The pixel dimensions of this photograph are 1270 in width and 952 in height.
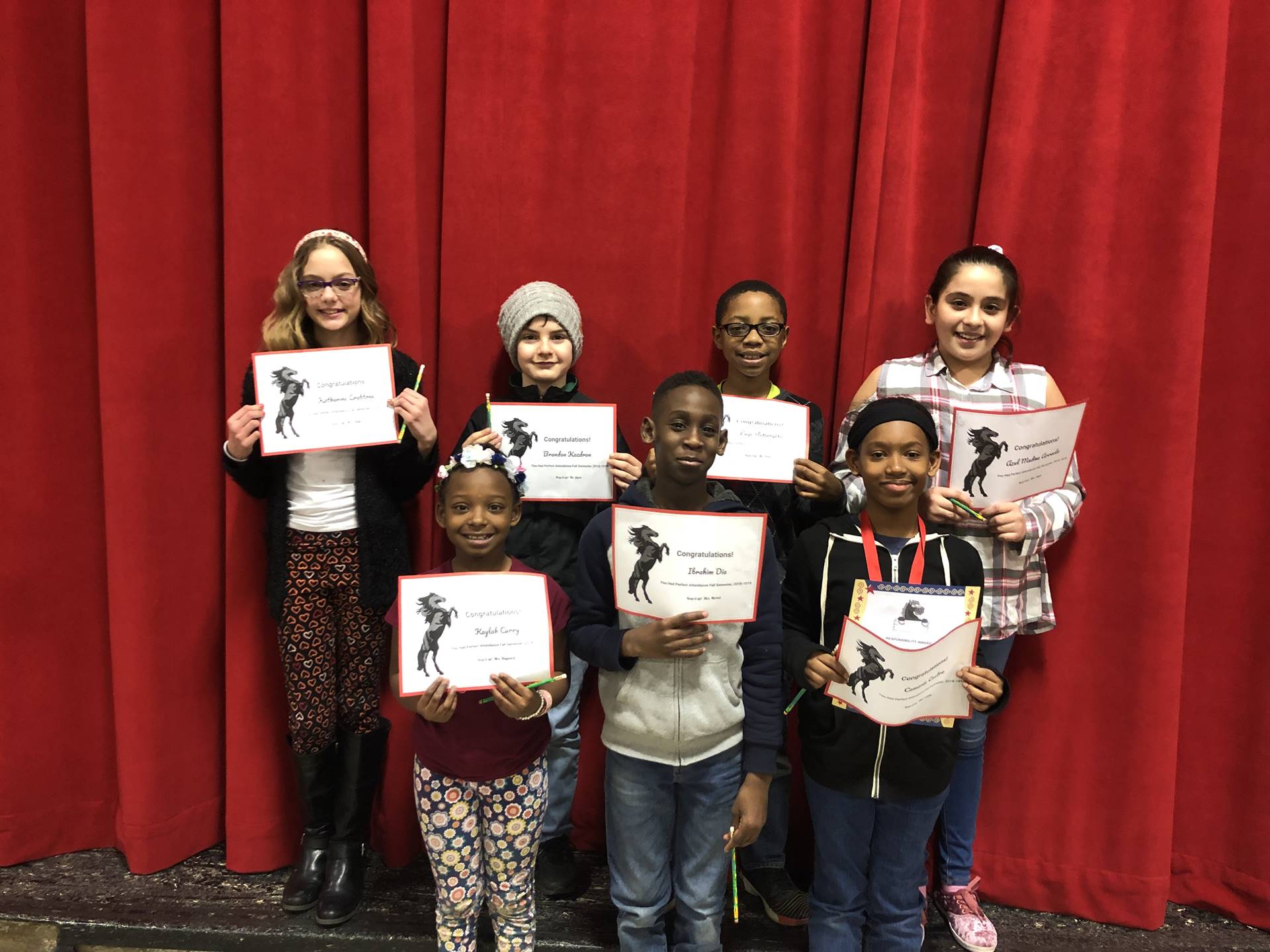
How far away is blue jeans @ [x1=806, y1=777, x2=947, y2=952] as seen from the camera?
1.69 meters

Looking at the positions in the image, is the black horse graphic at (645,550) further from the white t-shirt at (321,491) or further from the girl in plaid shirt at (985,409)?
the white t-shirt at (321,491)

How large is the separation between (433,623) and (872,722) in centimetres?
92

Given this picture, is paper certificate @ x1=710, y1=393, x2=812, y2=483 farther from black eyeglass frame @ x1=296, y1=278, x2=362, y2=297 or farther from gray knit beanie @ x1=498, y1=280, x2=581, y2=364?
black eyeglass frame @ x1=296, y1=278, x2=362, y2=297

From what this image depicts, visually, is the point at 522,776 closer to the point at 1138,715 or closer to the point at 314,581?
the point at 314,581

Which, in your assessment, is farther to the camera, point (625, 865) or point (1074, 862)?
point (1074, 862)

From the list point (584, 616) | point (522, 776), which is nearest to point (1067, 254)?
point (584, 616)

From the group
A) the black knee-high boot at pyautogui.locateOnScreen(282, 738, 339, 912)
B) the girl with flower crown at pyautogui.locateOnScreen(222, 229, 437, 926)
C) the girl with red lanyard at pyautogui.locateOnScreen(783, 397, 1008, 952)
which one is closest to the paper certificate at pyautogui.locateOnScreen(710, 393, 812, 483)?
the girl with red lanyard at pyautogui.locateOnScreen(783, 397, 1008, 952)

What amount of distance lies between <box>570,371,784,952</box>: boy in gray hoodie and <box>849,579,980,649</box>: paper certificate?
20 centimetres

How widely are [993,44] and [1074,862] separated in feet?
7.37

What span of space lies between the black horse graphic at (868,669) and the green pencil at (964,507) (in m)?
0.46

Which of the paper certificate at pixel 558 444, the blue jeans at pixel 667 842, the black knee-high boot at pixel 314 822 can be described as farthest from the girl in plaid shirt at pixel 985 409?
the black knee-high boot at pixel 314 822

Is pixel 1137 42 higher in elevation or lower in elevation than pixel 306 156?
higher

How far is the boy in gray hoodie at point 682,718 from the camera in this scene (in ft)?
5.14

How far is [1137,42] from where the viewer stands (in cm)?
201
